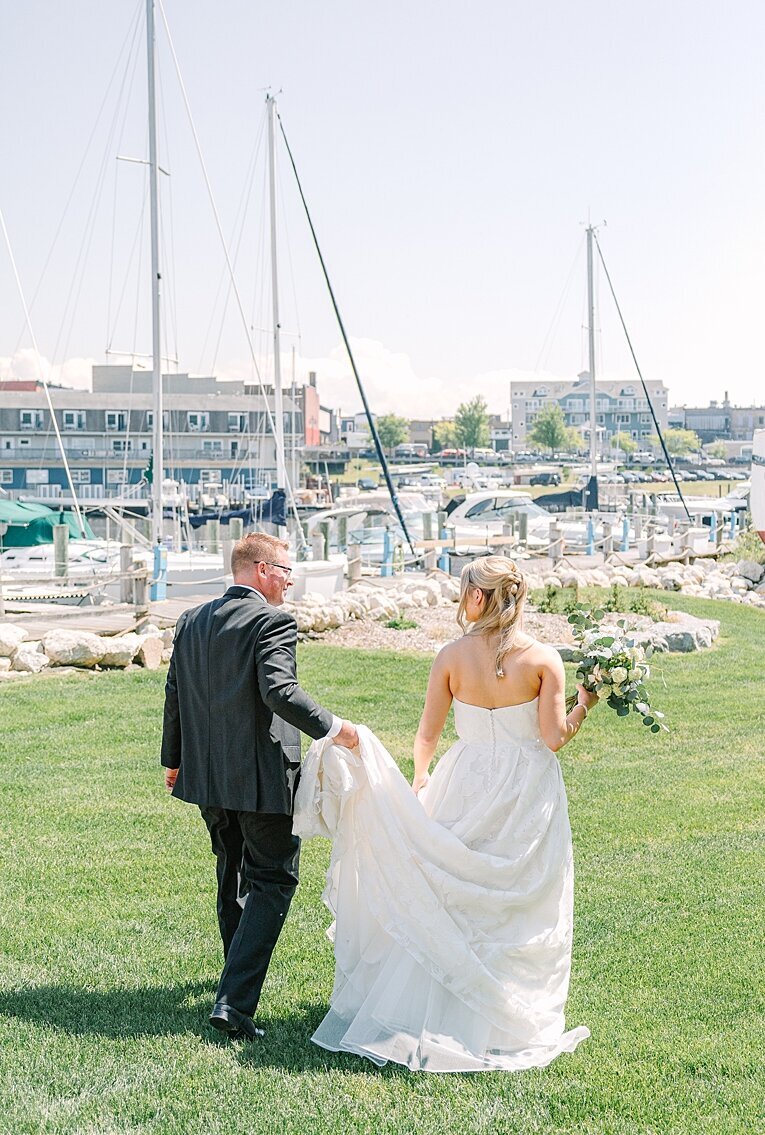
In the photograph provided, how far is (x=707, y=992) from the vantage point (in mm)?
5531

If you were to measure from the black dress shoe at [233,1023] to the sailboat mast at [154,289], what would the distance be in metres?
18.3

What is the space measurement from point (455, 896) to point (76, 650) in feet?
35.9

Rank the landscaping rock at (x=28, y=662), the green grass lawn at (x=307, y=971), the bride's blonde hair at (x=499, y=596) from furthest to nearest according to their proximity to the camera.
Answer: the landscaping rock at (x=28, y=662) < the bride's blonde hair at (x=499, y=596) < the green grass lawn at (x=307, y=971)

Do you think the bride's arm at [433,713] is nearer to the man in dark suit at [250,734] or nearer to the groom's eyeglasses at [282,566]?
the man in dark suit at [250,734]

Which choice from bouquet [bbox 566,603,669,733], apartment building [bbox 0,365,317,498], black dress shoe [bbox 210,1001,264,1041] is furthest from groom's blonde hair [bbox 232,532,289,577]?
apartment building [bbox 0,365,317,498]

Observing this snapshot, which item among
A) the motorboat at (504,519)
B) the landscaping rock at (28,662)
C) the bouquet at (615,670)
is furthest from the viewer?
the motorboat at (504,519)

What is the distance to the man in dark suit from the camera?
4836 millimetres

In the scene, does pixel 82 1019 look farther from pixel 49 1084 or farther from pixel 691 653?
pixel 691 653

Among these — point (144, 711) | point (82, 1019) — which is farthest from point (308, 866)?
point (144, 711)

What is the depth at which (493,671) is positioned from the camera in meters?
4.97

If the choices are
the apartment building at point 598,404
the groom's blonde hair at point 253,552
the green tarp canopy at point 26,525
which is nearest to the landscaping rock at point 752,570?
the green tarp canopy at point 26,525

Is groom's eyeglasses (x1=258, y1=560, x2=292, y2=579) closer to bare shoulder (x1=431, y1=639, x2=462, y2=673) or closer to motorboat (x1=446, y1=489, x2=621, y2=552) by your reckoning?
bare shoulder (x1=431, y1=639, x2=462, y2=673)

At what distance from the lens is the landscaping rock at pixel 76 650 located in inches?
584

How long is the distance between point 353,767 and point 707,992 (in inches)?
85.9
